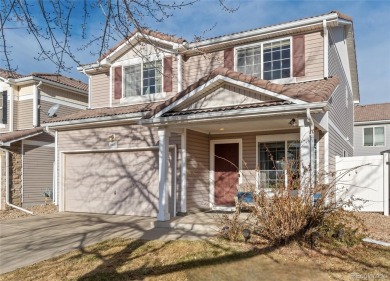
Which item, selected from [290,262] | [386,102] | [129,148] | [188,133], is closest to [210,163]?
[188,133]

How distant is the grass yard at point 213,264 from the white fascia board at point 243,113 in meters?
2.92

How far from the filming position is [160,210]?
30.7 ft

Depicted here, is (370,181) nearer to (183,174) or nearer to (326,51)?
(326,51)

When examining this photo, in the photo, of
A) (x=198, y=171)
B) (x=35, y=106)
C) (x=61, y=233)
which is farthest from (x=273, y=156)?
Answer: (x=35, y=106)

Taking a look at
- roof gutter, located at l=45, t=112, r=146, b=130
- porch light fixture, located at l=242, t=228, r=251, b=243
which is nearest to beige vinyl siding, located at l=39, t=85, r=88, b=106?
roof gutter, located at l=45, t=112, r=146, b=130

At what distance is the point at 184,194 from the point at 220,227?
9.31 feet

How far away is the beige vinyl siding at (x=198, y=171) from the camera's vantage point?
36.1ft

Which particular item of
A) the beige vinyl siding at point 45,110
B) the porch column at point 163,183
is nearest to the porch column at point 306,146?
the porch column at point 163,183

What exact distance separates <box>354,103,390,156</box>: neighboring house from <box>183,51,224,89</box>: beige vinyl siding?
17.2 metres

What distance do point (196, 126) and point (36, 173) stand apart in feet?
29.4

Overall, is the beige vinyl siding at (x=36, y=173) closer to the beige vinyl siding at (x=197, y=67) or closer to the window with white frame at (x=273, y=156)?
the beige vinyl siding at (x=197, y=67)

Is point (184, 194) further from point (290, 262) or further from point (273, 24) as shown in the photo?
point (273, 24)

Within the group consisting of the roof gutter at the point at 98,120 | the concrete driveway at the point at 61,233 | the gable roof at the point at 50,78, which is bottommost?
the concrete driveway at the point at 61,233

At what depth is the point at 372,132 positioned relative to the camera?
82.3 feet
